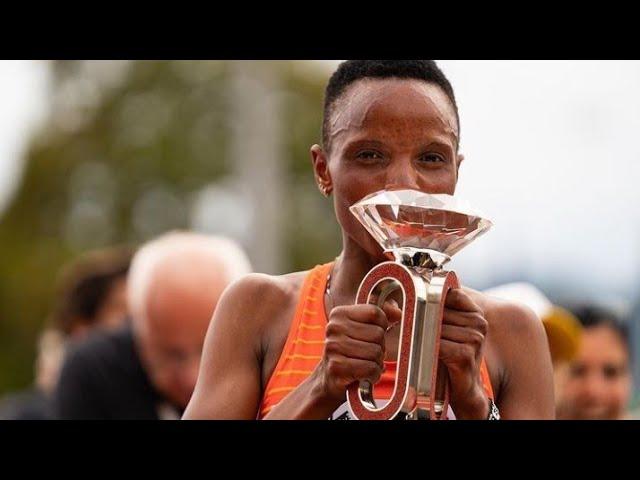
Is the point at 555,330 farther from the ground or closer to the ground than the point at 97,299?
farther from the ground

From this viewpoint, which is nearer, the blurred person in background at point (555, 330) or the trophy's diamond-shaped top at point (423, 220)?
the trophy's diamond-shaped top at point (423, 220)

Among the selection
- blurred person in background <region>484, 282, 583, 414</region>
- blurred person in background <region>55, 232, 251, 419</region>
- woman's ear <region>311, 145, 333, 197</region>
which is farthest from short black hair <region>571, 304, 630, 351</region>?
woman's ear <region>311, 145, 333, 197</region>

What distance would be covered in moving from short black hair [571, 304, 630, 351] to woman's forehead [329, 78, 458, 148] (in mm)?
3482

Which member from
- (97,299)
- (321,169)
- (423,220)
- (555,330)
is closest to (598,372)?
(555,330)

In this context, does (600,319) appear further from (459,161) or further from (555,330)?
(459,161)

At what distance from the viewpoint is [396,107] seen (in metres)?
2.28

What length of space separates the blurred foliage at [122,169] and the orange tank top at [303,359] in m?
23.7

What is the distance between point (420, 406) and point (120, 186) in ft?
92.6

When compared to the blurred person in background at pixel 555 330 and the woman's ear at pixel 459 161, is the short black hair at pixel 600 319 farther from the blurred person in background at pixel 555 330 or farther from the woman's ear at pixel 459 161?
the woman's ear at pixel 459 161

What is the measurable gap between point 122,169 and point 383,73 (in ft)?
92.1

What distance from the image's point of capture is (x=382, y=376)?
226 centimetres

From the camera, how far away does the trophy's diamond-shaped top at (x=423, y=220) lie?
2.05 metres

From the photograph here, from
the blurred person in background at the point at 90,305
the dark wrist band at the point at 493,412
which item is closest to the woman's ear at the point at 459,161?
the dark wrist band at the point at 493,412
